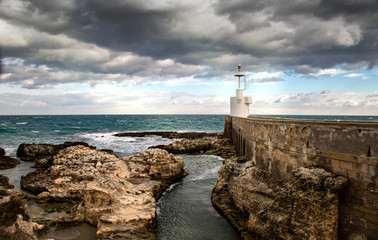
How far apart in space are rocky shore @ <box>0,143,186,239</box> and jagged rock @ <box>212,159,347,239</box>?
11.7ft

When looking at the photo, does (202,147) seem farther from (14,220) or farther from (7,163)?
(14,220)

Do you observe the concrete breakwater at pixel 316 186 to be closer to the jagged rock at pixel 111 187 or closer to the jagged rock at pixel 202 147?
the jagged rock at pixel 111 187

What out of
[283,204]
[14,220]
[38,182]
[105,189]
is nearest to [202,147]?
[38,182]

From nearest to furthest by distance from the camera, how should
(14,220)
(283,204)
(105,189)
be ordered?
(14,220), (283,204), (105,189)

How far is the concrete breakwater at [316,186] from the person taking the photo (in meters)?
6.68

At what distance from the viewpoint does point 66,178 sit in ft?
43.8

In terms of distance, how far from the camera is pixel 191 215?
1100cm

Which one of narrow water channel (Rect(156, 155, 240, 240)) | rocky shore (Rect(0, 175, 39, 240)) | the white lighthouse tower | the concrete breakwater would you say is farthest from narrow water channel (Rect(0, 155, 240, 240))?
the white lighthouse tower

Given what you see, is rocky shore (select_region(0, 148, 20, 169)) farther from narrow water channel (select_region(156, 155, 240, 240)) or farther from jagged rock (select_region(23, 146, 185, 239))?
narrow water channel (select_region(156, 155, 240, 240))

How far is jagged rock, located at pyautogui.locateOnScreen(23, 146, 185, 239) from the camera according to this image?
8.93m

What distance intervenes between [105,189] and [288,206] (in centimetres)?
673

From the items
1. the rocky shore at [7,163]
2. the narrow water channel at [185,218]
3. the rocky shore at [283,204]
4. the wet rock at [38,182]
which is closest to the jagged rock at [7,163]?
the rocky shore at [7,163]

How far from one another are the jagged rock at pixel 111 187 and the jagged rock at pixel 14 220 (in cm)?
216

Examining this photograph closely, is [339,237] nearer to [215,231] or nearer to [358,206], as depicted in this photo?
[358,206]
